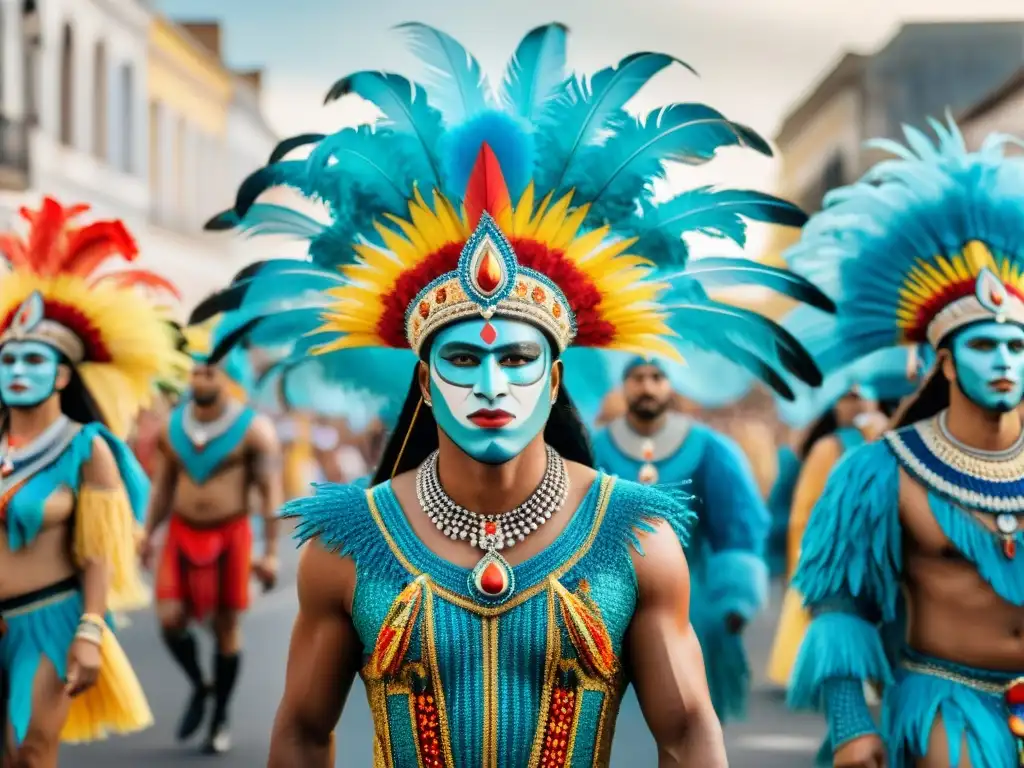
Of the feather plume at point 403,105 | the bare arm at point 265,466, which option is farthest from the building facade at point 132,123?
the feather plume at point 403,105

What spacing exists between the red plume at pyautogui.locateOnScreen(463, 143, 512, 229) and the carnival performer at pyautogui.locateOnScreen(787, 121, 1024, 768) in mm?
1917

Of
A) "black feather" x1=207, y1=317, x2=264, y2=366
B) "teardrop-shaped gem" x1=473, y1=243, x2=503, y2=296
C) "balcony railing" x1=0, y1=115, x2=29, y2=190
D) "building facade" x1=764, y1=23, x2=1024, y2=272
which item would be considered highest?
"building facade" x1=764, y1=23, x2=1024, y2=272

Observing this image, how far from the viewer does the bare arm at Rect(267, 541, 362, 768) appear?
402 centimetres

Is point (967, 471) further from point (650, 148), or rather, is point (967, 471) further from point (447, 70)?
point (447, 70)

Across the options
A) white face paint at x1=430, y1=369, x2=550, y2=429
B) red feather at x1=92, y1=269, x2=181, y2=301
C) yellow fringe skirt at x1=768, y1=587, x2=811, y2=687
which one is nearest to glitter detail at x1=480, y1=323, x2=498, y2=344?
white face paint at x1=430, y1=369, x2=550, y2=429

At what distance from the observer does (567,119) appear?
4281 millimetres

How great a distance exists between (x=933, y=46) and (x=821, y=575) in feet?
134

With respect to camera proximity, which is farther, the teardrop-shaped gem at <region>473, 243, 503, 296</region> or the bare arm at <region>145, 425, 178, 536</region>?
the bare arm at <region>145, 425, 178, 536</region>

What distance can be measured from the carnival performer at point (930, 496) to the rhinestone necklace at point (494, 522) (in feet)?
5.60

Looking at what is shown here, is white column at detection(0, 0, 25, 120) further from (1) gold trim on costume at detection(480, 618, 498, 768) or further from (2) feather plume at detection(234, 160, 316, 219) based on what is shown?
(1) gold trim on costume at detection(480, 618, 498, 768)

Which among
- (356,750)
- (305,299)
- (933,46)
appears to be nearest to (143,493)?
(356,750)

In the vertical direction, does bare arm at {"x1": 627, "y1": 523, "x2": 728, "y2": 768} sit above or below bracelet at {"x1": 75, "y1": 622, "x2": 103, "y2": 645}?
above

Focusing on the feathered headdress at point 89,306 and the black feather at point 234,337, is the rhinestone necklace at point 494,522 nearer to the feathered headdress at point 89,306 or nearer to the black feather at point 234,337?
the black feather at point 234,337

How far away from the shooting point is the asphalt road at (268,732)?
8.98 metres
